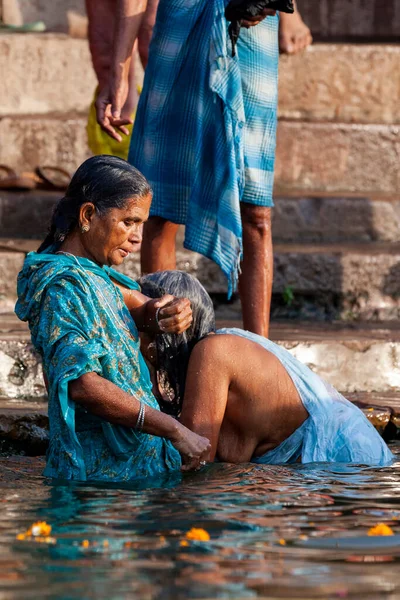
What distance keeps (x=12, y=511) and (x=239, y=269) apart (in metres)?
2.03

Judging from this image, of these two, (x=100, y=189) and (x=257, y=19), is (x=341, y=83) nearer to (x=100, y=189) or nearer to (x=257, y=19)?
(x=257, y=19)

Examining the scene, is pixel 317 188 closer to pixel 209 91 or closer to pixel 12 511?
pixel 209 91

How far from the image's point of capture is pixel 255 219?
17.4ft

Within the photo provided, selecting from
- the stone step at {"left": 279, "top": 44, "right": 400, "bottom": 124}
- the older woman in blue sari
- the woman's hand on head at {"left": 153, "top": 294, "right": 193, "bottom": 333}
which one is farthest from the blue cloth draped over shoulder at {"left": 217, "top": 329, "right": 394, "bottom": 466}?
the stone step at {"left": 279, "top": 44, "right": 400, "bottom": 124}

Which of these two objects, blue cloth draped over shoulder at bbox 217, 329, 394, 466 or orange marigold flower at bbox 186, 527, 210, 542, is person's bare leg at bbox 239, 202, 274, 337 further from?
orange marigold flower at bbox 186, 527, 210, 542

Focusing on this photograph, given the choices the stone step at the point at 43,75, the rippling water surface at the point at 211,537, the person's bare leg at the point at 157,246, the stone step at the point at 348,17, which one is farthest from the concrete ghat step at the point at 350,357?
the stone step at the point at 348,17

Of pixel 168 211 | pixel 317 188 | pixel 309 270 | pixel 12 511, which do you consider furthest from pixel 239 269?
pixel 317 188

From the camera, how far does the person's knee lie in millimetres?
5309

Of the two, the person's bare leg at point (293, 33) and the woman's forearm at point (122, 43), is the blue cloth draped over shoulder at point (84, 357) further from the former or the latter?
the person's bare leg at point (293, 33)

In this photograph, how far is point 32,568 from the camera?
274cm

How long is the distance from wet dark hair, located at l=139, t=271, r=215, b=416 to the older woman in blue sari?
16cm

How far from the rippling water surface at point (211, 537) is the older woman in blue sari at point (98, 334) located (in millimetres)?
144

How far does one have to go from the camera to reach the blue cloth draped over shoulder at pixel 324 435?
13.9 feet

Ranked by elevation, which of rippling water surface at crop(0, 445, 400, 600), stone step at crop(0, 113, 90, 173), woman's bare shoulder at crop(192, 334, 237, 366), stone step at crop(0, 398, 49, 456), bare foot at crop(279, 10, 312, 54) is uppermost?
bare foot at crop(279, 10, 312, 54)
